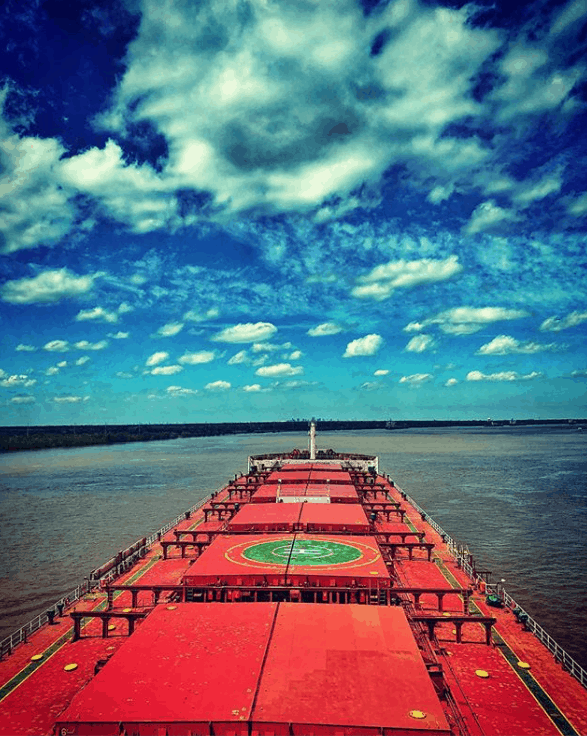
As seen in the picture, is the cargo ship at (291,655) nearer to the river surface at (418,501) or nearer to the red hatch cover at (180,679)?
the red hatch cover at (180,679)

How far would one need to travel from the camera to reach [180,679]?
16281 mm

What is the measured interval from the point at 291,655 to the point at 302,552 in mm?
13785

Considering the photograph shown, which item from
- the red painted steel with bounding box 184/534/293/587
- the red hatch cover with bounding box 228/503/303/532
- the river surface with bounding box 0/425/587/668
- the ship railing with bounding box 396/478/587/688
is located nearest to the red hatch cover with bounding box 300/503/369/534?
the red hatch cover with bounding box 228/503/303/532

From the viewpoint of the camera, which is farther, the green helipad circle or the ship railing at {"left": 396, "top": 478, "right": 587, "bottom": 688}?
the green helipad circle

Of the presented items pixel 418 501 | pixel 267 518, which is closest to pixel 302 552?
pixel 267 518

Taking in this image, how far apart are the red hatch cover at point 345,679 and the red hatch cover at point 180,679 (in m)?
0.68

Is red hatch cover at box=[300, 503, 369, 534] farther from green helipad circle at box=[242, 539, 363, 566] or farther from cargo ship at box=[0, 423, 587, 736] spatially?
green helipad circle at box=[242, 539, 363, 566]

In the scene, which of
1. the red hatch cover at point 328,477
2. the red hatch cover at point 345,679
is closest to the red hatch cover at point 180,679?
the red hatch cover at point 345,679

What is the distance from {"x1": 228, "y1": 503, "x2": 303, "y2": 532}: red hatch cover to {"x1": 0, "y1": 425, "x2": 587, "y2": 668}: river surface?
14509mm

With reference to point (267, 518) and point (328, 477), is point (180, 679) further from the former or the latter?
point (328, 477)

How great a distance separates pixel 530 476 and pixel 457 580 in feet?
252

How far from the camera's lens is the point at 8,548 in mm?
52938

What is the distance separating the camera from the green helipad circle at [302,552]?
29266 millimetres

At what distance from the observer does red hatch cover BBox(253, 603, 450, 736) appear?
546 inches
